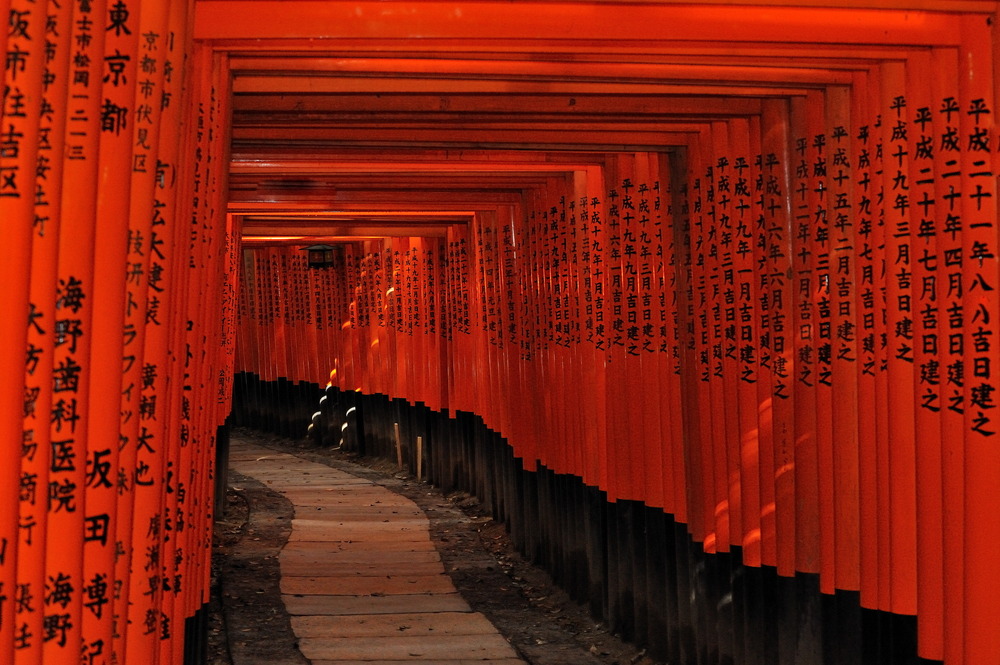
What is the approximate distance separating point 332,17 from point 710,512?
3361 millimetres

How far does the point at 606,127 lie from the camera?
252 inches

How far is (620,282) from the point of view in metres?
7.47

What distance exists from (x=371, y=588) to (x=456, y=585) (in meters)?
0.70

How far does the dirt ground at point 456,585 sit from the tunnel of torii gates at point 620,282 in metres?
0.32

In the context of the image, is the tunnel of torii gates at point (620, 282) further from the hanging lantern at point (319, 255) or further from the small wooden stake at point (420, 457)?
the small wooden stake at point (420, 457)

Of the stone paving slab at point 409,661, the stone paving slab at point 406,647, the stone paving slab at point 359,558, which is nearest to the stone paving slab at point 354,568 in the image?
the stone paving slab at point 359,558

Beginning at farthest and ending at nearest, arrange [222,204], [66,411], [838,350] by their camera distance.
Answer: [222,204]
[838,350]
[66,411]

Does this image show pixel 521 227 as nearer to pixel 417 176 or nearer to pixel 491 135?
pixel 417 176

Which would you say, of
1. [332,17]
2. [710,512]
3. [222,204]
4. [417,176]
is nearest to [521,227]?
[417,176]

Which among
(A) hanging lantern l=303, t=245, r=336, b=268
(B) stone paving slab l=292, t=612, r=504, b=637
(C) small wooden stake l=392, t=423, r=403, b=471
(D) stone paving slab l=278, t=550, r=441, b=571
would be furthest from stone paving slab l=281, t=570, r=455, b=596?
(C) small wooden stake l=392, t=423, r=403, b=471

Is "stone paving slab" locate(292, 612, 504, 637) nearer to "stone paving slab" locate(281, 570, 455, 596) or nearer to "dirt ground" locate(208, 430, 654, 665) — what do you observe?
"dirt ground" locate(208, 430, 654, 665)

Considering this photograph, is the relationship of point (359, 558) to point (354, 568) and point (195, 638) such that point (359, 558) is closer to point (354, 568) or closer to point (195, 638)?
point (354, 568)

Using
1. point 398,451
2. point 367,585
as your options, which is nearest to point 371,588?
point 367,585

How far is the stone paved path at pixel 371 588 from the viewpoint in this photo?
753cm
